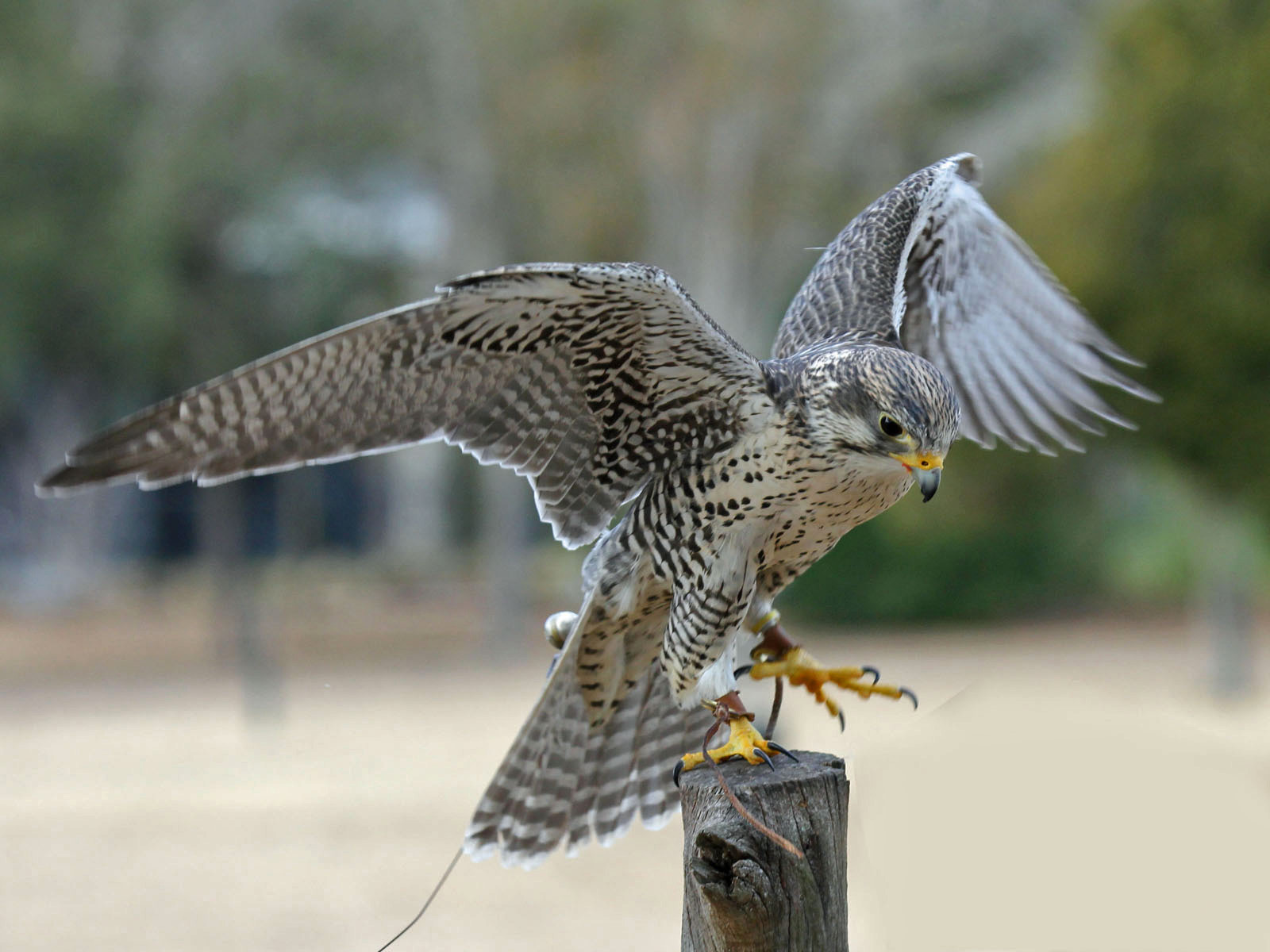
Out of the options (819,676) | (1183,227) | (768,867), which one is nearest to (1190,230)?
(1183,227)

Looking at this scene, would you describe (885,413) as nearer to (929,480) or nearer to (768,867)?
(929,480)

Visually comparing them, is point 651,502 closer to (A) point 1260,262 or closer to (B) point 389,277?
(A) point 1260,262

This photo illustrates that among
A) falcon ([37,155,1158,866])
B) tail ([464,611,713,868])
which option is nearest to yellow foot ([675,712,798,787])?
falcon ([37,155,1158,866])

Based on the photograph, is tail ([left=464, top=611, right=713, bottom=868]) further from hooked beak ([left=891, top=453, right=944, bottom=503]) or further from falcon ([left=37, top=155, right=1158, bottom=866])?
hooked beak ([left=891, top=453, right=944, bottom=503])

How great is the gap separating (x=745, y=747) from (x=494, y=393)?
33.8 inches

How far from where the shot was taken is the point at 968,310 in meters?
3.48

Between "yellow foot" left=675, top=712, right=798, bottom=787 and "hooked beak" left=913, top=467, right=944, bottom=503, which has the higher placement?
"hooked beak" left=913, top=467, right=944, bottom=503

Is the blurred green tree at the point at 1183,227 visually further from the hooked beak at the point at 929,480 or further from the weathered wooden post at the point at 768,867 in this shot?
the weathered wooden post at the point at 768,867

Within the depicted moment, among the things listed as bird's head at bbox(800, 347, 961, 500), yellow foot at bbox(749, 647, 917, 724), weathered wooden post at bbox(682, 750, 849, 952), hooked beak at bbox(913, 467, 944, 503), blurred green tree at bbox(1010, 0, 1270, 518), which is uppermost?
blurred green tree at bbox(1010, 0, 1270, 518)

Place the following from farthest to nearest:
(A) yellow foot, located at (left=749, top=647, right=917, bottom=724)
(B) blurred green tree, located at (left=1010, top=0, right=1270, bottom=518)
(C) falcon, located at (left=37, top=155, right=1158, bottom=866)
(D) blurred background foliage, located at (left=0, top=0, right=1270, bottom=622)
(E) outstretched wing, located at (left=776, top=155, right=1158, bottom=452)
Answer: (D) blurred background foliage, located at (left=0, top=0, right=1270, bottom=622) < (B) blurred green tree, located at (left=1010, top=0, right=1270, bottom=518) < (E) outstretched wing, located at (left=776, top=155, right=1158, bottom=452) < (A) yellow foot, located at (left=749, top=647, right=917, bottom=724) < (C) falcon, located at (left=37, top=155, right=1158, bottom=866)

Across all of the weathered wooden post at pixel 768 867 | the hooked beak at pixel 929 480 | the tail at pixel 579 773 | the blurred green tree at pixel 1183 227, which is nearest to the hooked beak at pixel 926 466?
the hooked beak at pixel 929 480

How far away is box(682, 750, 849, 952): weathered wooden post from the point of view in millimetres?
2299

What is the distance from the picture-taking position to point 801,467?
100 inches

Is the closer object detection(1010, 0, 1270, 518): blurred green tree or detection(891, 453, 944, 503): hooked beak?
detection(891, 453, 944, 503): hooked beak
